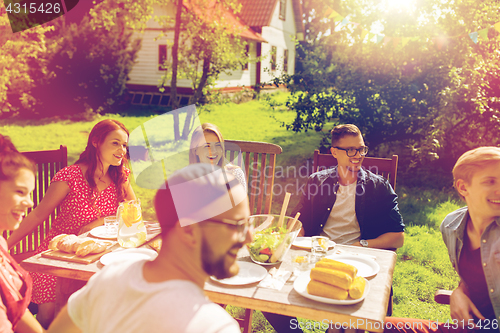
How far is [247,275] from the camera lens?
6.37ft

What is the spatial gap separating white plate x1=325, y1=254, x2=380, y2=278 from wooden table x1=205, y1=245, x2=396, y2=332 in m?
0.07

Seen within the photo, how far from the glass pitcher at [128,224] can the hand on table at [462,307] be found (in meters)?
1.78

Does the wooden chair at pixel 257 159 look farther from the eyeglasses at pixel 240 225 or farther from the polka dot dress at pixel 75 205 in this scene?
the eyeglasses at pixel 240 225

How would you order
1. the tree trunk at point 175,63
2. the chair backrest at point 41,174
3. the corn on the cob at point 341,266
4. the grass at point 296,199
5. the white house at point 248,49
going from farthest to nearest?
the white house at point 248,49, the tree trunk at point 175,63, the grass at point 296,199, the chair backrest at point 41,174, the corn on the cob at point 341,266

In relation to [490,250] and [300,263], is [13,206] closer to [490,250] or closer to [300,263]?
[300,263]

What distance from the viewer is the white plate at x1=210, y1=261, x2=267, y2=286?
1861mm

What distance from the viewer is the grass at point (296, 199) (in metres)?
3.69

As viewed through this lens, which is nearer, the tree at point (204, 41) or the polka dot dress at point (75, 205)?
the polka dot dress at point (75, 205)

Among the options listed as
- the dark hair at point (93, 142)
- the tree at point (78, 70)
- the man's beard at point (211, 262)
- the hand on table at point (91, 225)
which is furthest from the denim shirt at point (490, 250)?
the tree at point (78, 70)

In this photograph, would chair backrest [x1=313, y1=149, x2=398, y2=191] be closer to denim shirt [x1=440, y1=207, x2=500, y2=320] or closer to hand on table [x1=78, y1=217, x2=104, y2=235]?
denim shirt [x1=440, y1=207, x2=500, y2=320]

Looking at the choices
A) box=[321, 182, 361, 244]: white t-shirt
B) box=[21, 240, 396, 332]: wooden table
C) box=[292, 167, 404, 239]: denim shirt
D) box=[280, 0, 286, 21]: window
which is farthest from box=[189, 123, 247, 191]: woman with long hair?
box=[280, 0, 286, 21]: window

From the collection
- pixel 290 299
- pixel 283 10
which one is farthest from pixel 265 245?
pixel 283 10

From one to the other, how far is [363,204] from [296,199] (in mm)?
3271

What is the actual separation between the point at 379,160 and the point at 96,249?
2.32m
